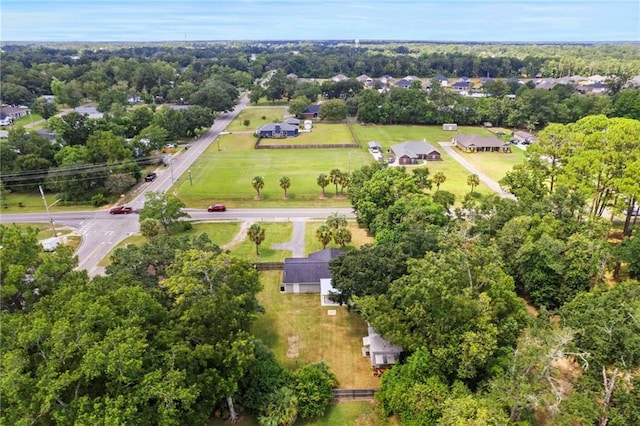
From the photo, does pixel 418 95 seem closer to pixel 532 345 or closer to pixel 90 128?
pixel 90 128

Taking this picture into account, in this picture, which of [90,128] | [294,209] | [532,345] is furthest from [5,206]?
[532,345]

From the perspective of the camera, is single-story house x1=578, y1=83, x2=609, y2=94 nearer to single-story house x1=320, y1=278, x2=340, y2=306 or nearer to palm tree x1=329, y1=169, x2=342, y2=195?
palm tree x1=329, y1=169, x2=342, y2=195

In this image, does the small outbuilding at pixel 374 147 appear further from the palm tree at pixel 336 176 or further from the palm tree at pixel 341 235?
the palm tree at pixel 341 235

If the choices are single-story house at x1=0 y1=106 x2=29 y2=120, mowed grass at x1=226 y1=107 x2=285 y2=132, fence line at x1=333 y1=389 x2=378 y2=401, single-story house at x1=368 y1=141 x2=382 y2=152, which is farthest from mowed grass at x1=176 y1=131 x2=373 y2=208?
single-story house at x1=0 y1=106 x2=29 y2=120

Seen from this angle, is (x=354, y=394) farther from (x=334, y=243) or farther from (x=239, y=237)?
(x=239, y=237)

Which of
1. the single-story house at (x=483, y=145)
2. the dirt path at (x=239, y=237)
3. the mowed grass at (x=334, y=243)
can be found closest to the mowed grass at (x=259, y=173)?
the dirt path at (x=239, y=237)

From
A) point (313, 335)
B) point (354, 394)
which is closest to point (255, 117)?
point (313, 335)
